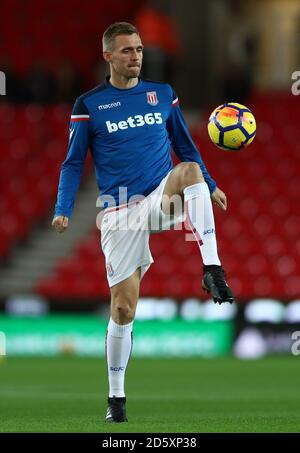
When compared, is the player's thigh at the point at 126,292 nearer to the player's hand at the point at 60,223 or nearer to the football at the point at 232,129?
the player's hand at the point at 60,223

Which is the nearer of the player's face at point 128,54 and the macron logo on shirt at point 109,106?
the player's face at point 128,54

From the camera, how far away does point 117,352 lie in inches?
304

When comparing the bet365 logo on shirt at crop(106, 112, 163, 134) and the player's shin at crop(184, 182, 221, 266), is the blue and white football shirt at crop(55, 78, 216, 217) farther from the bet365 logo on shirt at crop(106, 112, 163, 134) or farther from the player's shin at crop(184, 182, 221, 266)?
the player's shin at crop(184, 182, 221, 266)

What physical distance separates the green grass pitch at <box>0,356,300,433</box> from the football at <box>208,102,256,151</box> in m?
1.72

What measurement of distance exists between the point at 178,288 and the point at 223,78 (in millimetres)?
5861

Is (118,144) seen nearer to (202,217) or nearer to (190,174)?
(190,174)

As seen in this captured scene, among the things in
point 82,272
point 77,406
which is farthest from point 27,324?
point 77,406

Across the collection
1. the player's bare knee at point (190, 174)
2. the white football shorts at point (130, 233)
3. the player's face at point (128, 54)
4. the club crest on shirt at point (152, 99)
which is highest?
the player's face at point (128, 54)

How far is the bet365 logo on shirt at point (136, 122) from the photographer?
7.64 meters

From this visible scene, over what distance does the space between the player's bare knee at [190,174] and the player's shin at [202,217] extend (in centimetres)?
3

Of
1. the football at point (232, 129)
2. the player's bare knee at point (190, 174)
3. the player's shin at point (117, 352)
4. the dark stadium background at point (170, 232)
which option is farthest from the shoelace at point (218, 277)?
the dark stadium background at point (170, 232)

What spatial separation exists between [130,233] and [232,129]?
90 cm

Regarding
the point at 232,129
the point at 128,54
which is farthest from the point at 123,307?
the point at 128,54

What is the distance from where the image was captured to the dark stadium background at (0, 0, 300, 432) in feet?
49.3
